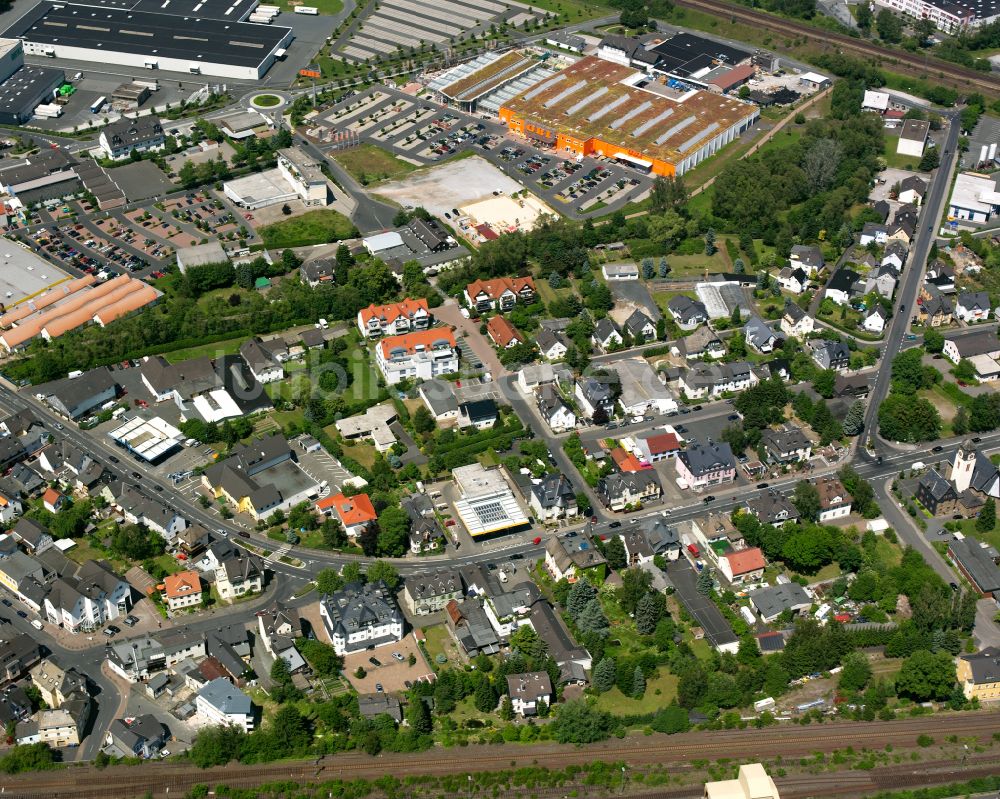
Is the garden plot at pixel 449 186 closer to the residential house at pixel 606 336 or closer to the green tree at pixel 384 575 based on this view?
the residential house at pixel 606 336

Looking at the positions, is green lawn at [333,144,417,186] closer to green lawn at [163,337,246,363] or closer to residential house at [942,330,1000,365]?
green lawn at [163,337,246,363]

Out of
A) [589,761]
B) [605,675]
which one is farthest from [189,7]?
[589,761]

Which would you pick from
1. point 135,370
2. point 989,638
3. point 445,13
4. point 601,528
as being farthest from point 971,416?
point 445,13

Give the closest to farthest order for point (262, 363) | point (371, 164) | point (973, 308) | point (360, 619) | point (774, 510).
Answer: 1. point (360, 619)
2. point (774, 510)
3. point (262, 363)
4. point (973, 308)
5. point (371, 164)

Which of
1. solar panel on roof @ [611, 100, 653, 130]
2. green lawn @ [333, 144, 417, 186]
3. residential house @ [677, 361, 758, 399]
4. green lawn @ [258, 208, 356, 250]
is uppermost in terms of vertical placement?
solar panel on roof @ [611, 100, 653, 130]

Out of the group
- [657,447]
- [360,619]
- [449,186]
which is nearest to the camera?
[360,619]

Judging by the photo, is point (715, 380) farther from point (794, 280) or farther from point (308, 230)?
point (308, 230)

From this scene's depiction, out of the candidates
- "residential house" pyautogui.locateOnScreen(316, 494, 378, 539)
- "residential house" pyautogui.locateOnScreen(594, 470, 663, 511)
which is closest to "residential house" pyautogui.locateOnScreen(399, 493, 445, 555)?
"residential house" pyautogui.locateOnScreen(316, 494, 378, 539)
